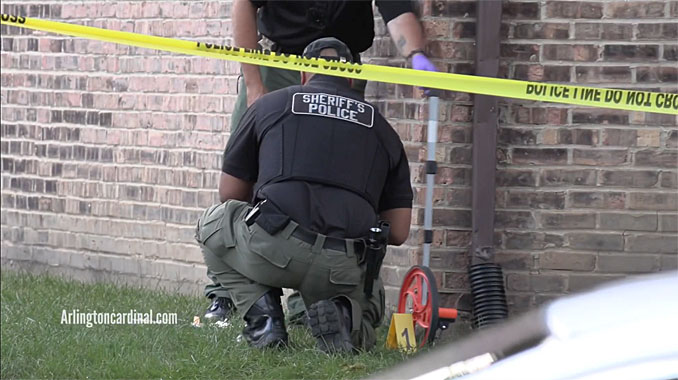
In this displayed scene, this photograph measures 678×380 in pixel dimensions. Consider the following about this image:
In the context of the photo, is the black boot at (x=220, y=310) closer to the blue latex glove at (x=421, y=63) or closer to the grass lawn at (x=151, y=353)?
the grass lawn at (x=151, y=353)

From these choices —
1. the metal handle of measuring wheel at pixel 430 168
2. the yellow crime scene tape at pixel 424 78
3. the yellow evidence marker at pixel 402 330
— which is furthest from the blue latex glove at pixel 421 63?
the yellow evidence marker at pixel 402 330

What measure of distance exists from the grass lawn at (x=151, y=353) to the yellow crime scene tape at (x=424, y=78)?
1.18 meters

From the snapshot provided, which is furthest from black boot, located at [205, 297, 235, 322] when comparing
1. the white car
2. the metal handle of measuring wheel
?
the white car

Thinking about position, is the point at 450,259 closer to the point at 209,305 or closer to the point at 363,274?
the point at 363,274

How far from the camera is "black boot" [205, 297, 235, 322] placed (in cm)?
623

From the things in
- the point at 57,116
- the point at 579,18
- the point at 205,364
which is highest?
the point at 579,18

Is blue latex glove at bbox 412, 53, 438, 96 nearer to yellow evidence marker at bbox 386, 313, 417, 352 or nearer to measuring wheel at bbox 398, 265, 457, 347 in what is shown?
measuring wheel at bbox 398, 265, 457, 347

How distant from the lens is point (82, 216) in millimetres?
8016

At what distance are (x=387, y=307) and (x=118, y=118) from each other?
231cm

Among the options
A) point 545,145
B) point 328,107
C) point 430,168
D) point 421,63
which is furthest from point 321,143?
point 545,145

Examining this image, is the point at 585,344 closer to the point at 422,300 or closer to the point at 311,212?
the point at 311,212

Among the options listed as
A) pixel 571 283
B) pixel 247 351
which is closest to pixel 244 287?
pixel 247 351

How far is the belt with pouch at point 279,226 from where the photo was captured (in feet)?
17.9

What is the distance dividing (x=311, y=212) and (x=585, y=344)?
11.3ft
